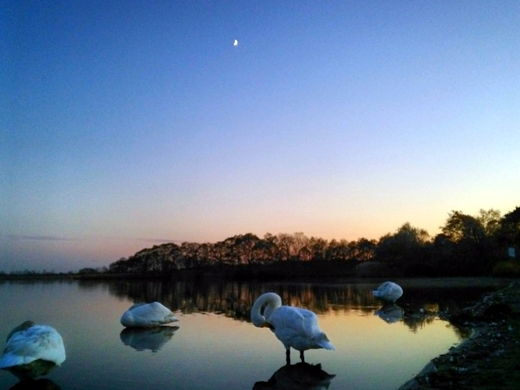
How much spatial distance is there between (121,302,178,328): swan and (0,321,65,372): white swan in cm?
594

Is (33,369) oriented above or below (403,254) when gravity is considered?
below

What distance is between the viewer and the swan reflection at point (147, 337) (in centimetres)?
1208

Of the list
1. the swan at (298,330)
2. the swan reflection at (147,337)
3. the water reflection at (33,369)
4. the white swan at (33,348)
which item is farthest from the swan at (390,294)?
the water reflection at (33,369)

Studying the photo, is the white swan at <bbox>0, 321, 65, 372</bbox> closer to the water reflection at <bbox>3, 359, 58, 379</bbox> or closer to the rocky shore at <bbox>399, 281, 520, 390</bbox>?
the water reflection at <bbox>3, 359, 58, 379</bbox>

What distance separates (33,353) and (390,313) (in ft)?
42.8

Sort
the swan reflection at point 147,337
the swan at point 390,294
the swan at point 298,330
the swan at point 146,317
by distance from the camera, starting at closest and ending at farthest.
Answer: the swan at point 298,330, the swan reflection at point 147,337, the swan at point 146,317, the swan at point 390,294

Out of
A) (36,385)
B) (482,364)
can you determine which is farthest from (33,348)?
(482,364)

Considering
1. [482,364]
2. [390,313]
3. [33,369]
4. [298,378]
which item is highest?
[482,364]

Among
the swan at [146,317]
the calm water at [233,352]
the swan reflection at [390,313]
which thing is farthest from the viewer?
the swan reflection at [390,313]

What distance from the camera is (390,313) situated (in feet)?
58.0

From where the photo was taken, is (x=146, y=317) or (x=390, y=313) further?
(x=390, y=313)

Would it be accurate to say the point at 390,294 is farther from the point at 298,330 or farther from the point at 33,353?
the point at 33,353

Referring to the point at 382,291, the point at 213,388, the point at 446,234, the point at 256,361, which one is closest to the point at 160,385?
the point at 213,388

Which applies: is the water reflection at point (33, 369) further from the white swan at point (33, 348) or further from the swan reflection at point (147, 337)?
the swan reflection at point (147, 337)
